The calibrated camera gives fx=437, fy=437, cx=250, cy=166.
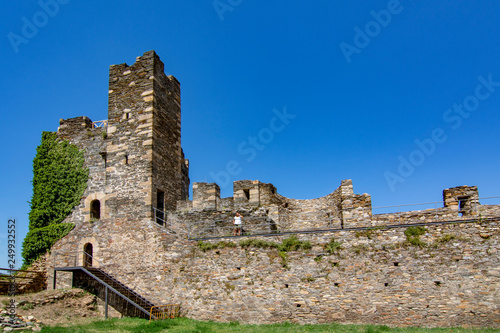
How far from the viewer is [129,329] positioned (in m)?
16.2

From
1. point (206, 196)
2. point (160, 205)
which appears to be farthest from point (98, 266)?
point (206, 196)

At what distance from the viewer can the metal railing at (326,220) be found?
18.5 meters

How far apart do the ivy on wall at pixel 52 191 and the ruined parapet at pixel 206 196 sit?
19.3ft

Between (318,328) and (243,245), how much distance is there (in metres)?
4.82

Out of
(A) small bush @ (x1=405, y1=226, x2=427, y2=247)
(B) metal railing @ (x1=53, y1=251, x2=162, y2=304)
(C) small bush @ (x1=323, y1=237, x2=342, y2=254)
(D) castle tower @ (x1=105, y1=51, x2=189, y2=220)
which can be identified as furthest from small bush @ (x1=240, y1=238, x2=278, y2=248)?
(A) small bush @ (x1=405, y1=226, x2=427, y2=247)

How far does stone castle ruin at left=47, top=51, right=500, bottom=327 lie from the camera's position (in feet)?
53.2

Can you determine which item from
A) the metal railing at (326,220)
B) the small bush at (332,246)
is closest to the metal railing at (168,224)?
the metal railing at (326,220)

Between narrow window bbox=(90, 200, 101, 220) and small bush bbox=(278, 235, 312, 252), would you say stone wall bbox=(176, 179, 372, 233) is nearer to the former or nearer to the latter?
small bush bbox=(278, 235, 312, 252)

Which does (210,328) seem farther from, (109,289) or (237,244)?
(109,289)

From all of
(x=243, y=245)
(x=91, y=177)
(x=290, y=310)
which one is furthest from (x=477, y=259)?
(x=91, y=177)

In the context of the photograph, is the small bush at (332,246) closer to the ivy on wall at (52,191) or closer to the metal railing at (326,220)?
the metal railing at (326,220)

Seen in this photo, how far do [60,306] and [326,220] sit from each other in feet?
42.6

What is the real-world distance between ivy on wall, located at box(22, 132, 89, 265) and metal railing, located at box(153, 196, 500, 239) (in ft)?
16.1

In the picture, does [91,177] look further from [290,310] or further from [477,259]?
[477,259]
